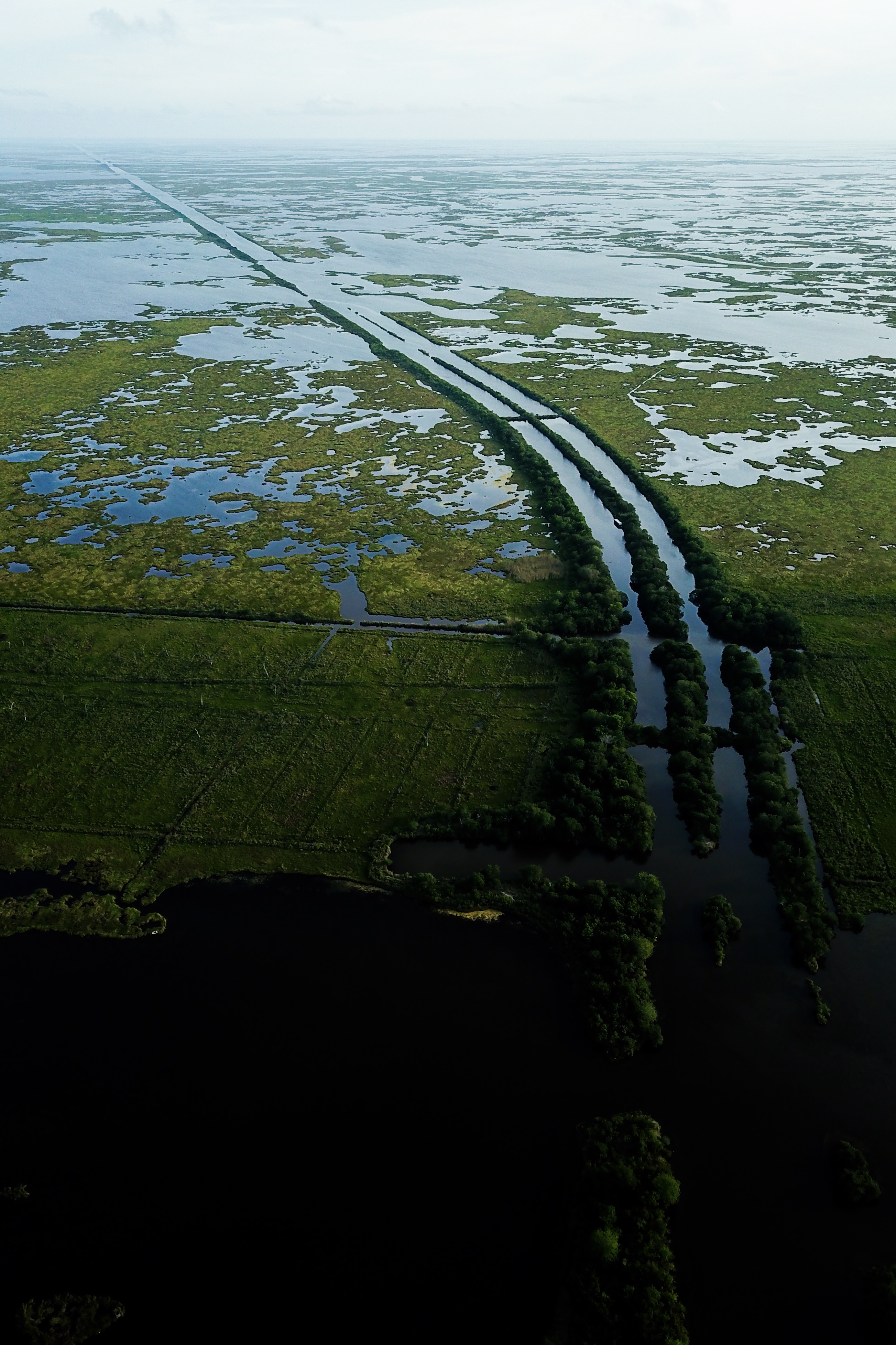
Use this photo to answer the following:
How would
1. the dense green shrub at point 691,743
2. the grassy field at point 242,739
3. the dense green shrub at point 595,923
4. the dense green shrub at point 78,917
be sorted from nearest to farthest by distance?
the dense green shrub at point 595,923
the dense green shrub at point 78,917
the grassy field at point 242,739
the dense green shrub at point 691,743

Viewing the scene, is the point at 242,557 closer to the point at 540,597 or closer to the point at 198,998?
the point at 540,597

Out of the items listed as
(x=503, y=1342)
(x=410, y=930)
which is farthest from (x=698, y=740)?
(x=503, y=1342)

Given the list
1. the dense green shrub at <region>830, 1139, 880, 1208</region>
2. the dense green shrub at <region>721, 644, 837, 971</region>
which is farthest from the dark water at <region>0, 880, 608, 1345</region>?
the dense green shrub at <region>721, 644, 837, 971</region>

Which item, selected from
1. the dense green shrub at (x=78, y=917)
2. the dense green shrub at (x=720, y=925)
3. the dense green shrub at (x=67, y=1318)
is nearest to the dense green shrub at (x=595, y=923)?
the dense green shrub at (x=720, y=925)

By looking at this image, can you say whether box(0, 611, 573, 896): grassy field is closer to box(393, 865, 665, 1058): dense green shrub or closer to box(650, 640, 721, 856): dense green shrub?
box(393, 865, 665, 1058): dense green shrub

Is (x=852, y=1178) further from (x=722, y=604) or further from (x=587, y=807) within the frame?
(x=722, y=604)

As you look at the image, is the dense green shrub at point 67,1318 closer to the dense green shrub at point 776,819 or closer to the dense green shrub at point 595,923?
the dense green shrub at point 595,923

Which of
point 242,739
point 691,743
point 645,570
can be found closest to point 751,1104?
point 691,743
